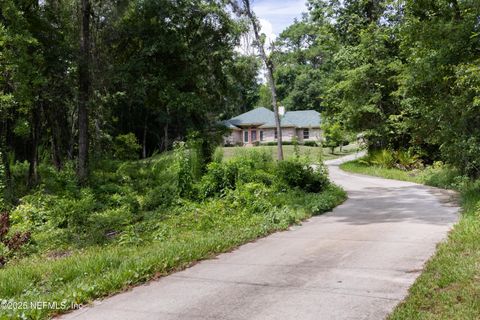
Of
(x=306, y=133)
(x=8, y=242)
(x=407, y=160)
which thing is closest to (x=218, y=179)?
(x=8, y=242)

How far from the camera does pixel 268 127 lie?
2254 inches

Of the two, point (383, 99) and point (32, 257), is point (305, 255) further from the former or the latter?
point (383, 99)

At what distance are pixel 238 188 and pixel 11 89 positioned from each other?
9.20m

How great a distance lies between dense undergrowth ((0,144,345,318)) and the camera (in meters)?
6.08

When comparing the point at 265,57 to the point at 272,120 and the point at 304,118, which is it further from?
the point at 304,118

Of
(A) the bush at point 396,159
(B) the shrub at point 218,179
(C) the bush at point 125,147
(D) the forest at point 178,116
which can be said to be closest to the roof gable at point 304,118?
(D) the forest at point 178,116

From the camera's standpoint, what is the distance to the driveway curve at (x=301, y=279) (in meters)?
4.77

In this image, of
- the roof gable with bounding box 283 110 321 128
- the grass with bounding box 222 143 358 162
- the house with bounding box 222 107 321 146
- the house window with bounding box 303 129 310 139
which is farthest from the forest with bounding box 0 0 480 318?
the house window with bounding box 303 129 310 139

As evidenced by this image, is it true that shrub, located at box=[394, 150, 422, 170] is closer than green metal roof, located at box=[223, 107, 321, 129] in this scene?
Yes

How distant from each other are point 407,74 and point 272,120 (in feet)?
132

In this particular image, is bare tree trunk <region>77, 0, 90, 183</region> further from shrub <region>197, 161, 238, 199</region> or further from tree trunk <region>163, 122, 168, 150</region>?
tree trunk <region>163, 122, 168, 150</region>

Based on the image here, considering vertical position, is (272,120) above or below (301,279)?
above

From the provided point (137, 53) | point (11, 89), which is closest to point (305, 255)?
point (11, 89)

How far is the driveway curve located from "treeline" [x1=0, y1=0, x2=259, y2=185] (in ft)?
34.5
